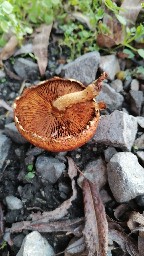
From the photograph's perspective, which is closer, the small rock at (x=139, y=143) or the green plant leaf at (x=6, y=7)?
the green plant leaf at (x=6, y=7)

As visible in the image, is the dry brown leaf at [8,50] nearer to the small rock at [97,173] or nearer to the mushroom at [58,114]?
the mushroom at [58,114]

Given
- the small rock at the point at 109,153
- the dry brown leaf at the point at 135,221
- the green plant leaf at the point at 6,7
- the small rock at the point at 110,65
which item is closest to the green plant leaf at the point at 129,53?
the small rock at the point at 110,65

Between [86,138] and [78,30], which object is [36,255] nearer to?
[86,138]

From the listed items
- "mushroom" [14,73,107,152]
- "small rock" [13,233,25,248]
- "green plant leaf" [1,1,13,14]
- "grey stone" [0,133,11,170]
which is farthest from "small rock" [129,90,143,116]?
"small rock" [13,233,25,248]

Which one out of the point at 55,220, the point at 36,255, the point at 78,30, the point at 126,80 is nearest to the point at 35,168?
the point at 55,220

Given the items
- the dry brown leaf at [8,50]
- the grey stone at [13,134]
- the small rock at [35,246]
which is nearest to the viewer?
the small rock at [35,246]

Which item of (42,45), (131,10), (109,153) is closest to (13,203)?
(109,153)
